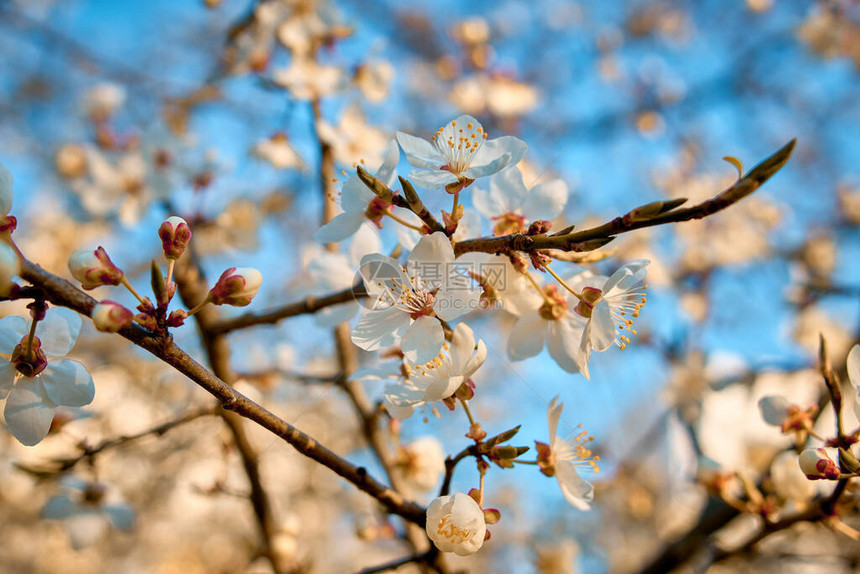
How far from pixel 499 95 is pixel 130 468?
4097mm

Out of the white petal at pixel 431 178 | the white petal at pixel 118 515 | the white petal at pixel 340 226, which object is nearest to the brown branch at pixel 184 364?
the white petal at pixel 340 226

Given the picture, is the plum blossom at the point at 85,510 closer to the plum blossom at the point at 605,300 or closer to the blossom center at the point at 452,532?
the blossom center at the point at 452,532

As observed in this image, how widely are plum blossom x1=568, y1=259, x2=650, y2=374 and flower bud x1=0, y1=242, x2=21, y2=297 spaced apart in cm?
88

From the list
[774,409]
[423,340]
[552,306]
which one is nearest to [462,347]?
[423,340]

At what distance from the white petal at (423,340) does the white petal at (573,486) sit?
40 centimetres

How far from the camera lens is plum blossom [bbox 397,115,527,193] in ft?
3.16

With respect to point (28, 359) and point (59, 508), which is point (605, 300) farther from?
point (59, 508)

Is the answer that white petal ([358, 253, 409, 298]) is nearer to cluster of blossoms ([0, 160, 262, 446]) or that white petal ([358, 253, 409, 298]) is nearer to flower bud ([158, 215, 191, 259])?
cluster of blossoms ([0, 160, 262, 446])

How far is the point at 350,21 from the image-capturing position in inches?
95.7

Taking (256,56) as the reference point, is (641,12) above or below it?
above

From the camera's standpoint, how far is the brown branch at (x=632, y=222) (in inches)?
26.5

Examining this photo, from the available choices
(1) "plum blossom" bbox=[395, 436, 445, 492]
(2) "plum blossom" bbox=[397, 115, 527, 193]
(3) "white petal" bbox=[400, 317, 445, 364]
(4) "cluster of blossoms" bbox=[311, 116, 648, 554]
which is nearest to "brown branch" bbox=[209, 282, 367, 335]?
(4) "cluster of blossoms" bbox=[311, 116, 648, 554]

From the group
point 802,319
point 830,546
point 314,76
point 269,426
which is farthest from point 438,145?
point 830,546

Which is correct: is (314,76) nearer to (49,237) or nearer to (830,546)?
(49,237)
